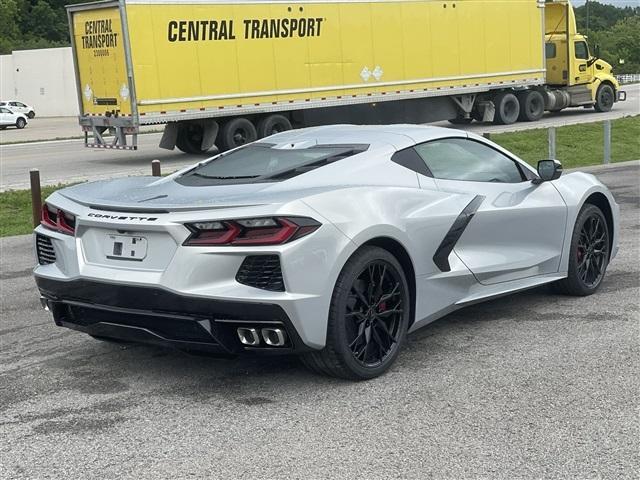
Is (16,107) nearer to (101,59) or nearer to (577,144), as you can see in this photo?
(101,59)

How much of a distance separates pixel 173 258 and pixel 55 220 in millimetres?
1079

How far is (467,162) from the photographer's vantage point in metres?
6.12

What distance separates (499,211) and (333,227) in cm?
164

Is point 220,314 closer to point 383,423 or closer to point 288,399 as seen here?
point 288,399

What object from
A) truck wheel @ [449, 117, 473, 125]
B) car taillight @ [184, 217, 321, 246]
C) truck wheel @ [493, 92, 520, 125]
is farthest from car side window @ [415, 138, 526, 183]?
truck wheel @ [449, 117, 473, 125]

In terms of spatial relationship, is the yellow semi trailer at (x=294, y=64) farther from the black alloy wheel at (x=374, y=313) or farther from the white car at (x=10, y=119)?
the white car at (x=10, y=119)

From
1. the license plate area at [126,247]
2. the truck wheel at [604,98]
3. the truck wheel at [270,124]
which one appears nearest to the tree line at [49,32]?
the truck wheel at [604,98]

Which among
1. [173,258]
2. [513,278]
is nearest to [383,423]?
[173,258]

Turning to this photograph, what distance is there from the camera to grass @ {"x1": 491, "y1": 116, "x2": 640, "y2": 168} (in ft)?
64.2

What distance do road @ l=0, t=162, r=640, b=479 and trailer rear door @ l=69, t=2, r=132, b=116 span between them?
14667 mm

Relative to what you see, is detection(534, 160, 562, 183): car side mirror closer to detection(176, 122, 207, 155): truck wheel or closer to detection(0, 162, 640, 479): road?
detection(0, 162, 640, 479): road

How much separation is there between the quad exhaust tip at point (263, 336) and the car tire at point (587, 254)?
282 cm

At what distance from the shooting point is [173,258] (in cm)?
466

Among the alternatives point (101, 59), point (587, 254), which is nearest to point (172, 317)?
point (587, 254)
